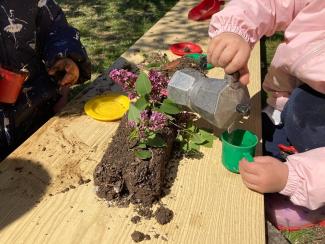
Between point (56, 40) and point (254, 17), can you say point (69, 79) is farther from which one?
point (254, 17)

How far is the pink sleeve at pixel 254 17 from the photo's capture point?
1332 mm

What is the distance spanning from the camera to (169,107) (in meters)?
1.25

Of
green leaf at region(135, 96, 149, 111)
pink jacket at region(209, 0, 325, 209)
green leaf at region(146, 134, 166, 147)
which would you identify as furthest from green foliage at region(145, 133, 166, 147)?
pink jacket at region(209, 0, 325, 209)

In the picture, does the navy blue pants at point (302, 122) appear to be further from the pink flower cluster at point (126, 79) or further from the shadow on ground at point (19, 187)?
the shadow on ground at point (19, 187)

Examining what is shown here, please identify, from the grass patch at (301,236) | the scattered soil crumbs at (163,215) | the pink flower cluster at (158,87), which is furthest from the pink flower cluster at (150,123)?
the grass patch at (301,236)

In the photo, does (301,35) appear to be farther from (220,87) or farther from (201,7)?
(201,7)

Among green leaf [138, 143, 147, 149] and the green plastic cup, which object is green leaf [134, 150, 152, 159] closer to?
green leaf [138, 143, 147, 149]

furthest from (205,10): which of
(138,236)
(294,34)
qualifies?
(138,236)

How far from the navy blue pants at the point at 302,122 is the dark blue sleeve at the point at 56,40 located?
765mm

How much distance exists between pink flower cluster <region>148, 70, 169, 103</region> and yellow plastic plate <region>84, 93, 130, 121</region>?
0.64 feet

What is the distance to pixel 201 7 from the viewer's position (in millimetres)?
2457

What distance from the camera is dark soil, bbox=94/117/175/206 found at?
3.48 ft

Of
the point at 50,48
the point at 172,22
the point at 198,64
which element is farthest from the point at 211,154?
the point at 172,22

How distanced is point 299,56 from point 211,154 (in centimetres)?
45
